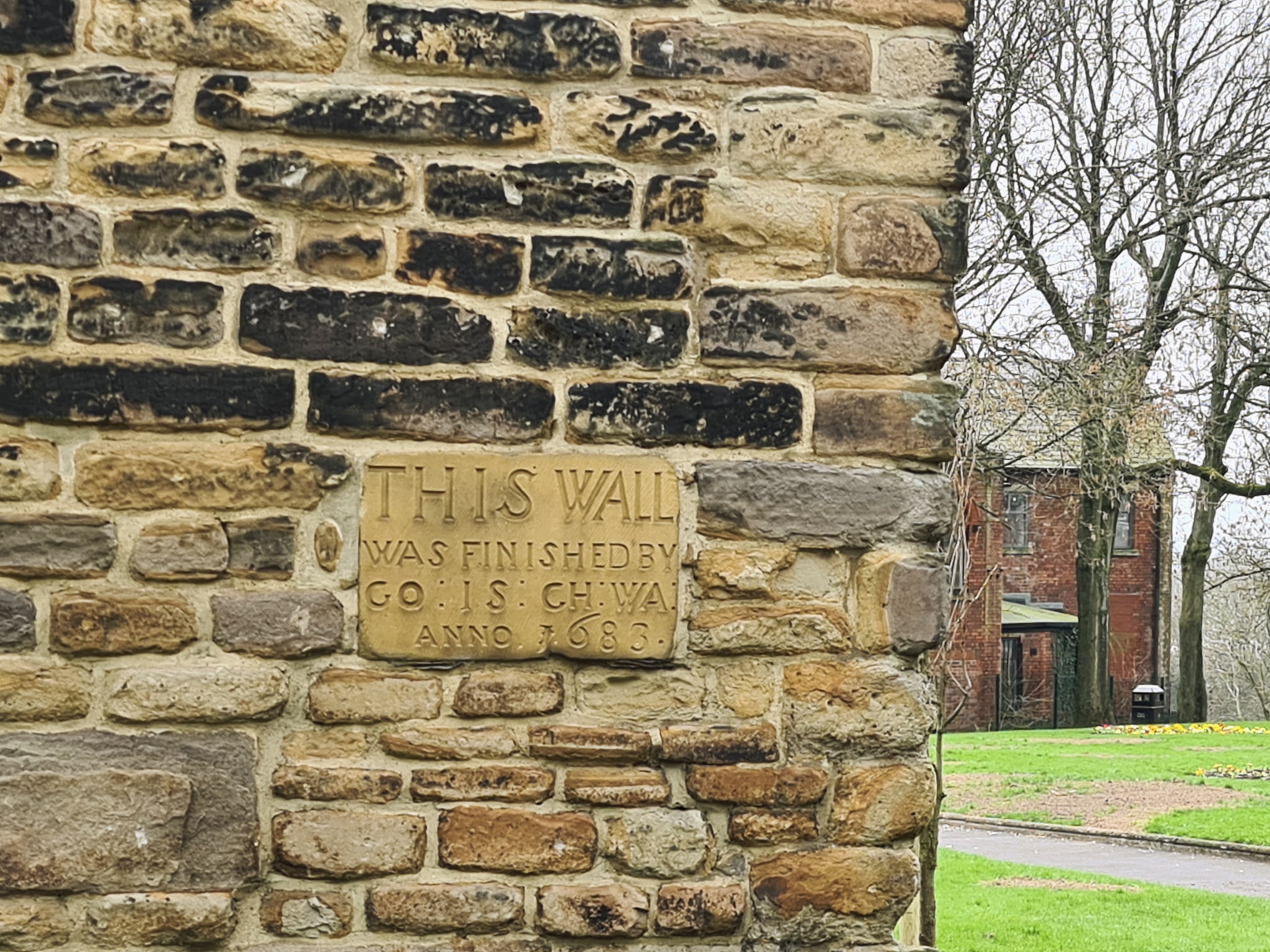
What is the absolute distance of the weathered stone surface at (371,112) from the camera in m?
2.95

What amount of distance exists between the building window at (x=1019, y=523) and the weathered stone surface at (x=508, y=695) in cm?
2612

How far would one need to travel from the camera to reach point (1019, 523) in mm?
28578

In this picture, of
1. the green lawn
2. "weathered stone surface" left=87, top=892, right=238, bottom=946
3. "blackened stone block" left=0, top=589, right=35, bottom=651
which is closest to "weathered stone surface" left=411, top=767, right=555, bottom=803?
"weathered stone surface" left=87, top=892, right=238, bottom=946

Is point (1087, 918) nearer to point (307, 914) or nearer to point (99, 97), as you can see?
point (307, 914)

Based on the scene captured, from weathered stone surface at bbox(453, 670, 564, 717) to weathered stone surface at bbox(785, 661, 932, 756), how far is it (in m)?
0.49

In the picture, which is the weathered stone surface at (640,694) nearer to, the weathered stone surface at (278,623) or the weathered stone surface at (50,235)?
the weathered stone surface at (278,623)

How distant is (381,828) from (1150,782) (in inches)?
522

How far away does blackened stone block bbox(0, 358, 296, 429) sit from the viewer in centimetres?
288

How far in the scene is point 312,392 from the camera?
2949mm

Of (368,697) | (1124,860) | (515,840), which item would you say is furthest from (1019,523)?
(368,697)

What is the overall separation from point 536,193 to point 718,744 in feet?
3.89

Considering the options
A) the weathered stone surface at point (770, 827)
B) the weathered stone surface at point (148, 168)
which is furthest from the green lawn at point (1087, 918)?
the weathered stone surface at point (148, 168)

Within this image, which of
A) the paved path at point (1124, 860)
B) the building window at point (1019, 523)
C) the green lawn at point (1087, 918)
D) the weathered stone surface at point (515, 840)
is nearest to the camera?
the weathered stone surface at point (515, 840)

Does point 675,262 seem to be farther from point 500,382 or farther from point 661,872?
point 661,872
